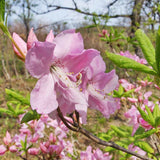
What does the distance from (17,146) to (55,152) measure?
306 millimetres

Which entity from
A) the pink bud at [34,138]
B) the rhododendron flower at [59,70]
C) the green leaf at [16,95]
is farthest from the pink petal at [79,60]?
the pink bud at [34,138]

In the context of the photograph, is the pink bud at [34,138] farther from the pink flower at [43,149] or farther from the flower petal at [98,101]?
the flower petal at [98,101]

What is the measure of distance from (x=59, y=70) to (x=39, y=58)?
7 cm

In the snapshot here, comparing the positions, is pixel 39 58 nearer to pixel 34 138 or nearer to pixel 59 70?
pixel 59 70

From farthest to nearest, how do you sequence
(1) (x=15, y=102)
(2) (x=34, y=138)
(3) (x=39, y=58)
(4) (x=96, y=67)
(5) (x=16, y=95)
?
(2) (x=34, y=138) → (1) (x=15, y=102) → (5) (x=16, y=95) → (4) (x=96, y=67) → (3) (x=39, y=58)

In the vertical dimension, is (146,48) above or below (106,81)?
above

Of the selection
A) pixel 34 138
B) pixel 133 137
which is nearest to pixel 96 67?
pixel 133 137

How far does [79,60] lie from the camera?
42 centimetres

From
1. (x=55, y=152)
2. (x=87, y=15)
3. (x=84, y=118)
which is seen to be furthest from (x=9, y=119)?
(x=84, y=118)

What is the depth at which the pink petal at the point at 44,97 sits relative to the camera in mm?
395

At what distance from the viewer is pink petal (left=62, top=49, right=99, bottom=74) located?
16.2 inches

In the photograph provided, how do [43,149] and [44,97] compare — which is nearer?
[44,97]

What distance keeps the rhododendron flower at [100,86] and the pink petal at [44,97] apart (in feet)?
0.37

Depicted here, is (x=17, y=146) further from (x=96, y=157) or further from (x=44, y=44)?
(x=44, y=44)
